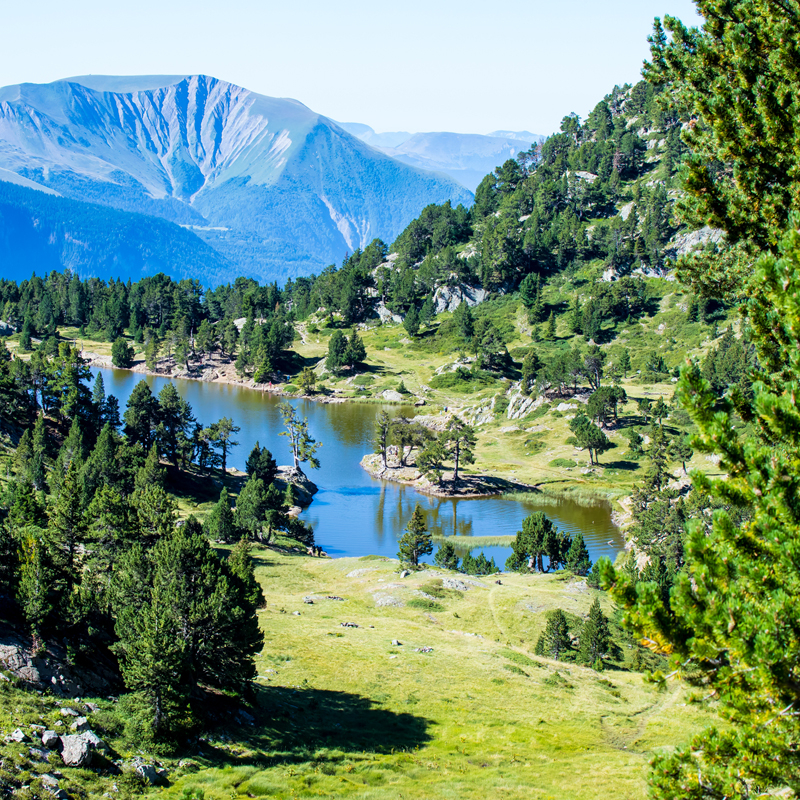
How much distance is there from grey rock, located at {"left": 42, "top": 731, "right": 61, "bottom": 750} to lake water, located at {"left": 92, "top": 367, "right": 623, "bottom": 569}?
6767 cm

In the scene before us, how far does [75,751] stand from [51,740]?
105cm

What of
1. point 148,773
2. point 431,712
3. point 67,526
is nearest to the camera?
point 148,773

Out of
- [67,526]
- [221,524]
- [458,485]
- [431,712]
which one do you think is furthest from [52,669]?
[458,485]

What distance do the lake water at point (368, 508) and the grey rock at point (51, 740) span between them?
67.7 m

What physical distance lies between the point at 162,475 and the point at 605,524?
63887mm

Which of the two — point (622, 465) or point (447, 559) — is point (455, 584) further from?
point (622, 465)

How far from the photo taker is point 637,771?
30500 millimetres

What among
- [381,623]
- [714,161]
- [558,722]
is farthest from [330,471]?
[714,161]

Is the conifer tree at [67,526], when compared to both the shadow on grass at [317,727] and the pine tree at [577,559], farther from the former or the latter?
the pine tree at [577,559]

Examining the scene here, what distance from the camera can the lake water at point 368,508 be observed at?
313ft

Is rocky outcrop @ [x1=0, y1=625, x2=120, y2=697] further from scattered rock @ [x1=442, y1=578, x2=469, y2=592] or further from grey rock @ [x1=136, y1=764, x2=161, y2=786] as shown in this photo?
scattered rock @ [x1=442, y1=578, x2=469, y2=592]

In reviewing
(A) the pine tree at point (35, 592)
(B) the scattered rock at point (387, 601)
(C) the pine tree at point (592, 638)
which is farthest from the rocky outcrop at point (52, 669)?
(C) the pine tree at point (592, 638)

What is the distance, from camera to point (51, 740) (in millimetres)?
23312

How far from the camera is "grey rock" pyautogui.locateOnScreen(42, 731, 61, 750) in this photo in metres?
23.1
